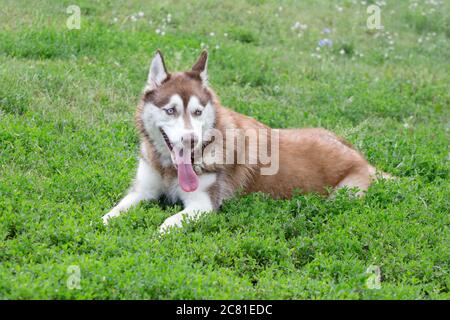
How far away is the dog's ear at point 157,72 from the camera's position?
6268mm

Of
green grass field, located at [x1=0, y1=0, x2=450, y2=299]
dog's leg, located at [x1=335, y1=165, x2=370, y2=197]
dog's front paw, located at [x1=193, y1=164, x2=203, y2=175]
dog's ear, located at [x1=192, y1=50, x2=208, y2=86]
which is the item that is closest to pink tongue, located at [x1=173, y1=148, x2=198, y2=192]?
dog's front paw, located at [x1=193, y1=164, x2=203, y2=175]

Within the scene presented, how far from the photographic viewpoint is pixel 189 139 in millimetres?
6004

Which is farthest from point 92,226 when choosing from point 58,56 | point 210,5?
point 210,5

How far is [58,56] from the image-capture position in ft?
31.0

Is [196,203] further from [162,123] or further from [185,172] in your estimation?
[162,123]

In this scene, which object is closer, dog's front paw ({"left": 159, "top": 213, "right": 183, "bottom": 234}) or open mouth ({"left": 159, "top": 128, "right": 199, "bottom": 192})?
dog's front paw ({"left": 159, "top": 213, "right": 183, "bottom": 234})

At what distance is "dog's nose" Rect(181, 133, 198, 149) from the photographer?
598 cm

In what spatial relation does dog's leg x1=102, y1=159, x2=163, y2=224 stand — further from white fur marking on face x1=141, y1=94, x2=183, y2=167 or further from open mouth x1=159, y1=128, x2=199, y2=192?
open mouth x1=159, y1=128, x2=199, y2=192

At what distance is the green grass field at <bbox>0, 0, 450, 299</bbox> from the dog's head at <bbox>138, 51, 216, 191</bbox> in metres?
0.47

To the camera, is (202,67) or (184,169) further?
(202,67)

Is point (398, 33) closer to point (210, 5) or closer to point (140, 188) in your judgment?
point (210, 5)

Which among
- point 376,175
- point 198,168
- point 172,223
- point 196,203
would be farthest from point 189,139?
point 376,175

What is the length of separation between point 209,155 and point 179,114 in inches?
20.3

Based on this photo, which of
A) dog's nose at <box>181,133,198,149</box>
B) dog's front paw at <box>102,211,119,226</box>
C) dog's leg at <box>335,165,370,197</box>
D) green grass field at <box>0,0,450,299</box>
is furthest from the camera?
dog's leg at <box>335,165,370,197</box>
